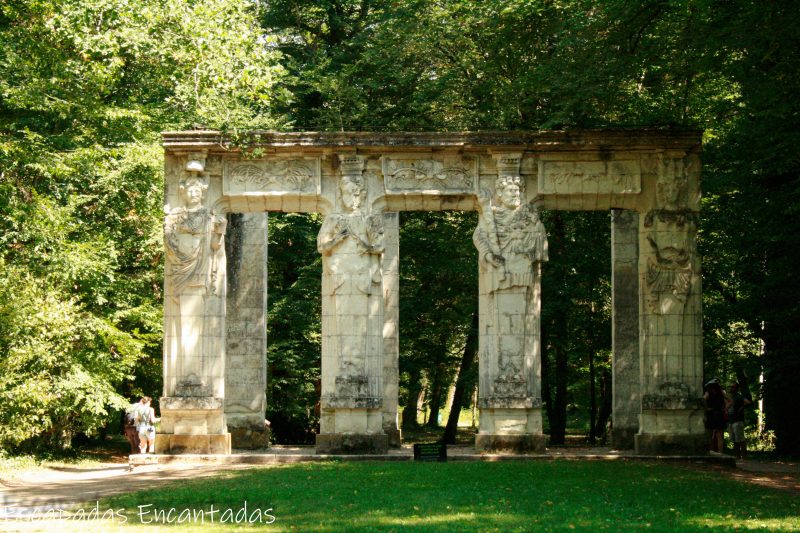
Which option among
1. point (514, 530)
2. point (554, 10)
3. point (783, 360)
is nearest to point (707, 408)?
point (783, 360)

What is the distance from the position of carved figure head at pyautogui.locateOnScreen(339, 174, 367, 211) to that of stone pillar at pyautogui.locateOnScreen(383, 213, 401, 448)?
209 cm

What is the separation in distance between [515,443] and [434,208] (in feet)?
17.1

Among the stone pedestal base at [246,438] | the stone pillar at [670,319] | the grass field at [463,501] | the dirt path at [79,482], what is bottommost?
the dirt path at [79,482]

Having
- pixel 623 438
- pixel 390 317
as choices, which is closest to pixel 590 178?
pixel 390 317

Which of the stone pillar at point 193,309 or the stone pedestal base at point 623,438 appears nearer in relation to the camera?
the stone pillar at point 193,309

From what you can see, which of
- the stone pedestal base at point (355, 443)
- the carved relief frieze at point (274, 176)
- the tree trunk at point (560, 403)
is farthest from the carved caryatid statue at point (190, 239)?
the tree trunk at point (560, 403)

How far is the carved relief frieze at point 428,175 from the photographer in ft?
75.4

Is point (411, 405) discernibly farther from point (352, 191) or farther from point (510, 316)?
point (352, 191)

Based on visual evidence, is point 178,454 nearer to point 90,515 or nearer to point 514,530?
point 90,515

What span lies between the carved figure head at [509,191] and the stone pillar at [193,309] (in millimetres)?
5894

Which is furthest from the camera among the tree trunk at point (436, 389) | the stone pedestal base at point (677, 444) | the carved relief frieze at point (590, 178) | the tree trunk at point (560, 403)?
the tree trunk at point (436, 389)

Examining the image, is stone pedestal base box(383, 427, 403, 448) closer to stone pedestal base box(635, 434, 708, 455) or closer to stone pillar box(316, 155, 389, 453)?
stone pillar box(316, 155, 389, 453)

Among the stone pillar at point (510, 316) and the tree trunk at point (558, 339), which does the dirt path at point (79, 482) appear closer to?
the stone pillar at point (510, 316)

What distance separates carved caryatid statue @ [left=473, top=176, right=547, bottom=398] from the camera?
22.5 metres
